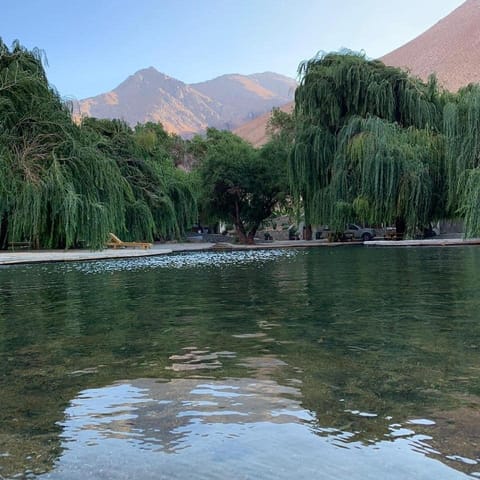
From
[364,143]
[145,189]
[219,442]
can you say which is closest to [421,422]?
[219,442]

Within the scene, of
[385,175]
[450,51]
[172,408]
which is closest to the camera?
[172,408]

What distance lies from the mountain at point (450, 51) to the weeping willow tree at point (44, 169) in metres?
108

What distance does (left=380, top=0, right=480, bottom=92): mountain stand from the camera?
431 ft

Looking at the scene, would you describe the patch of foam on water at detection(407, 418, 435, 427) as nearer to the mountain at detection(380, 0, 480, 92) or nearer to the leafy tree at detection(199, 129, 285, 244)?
the leafy tree at detection(199, 129, 285, 244)

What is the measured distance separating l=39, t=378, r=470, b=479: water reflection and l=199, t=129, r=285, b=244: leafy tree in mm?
35647

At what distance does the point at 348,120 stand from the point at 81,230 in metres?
14.2

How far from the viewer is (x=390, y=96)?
97.0ft

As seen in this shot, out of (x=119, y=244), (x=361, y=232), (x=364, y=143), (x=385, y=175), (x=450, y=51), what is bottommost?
(x=119, y=244)

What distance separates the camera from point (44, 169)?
855 inches

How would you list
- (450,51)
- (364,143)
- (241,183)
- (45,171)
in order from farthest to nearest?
(450,51), (241,183), (364,143), (45,171)

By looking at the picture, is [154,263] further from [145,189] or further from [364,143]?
[145,189]

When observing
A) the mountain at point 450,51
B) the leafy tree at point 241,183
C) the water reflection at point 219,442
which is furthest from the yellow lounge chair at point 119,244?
the mountain at point 450,51

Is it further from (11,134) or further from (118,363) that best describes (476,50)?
(118,363)

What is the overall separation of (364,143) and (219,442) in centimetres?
2498
